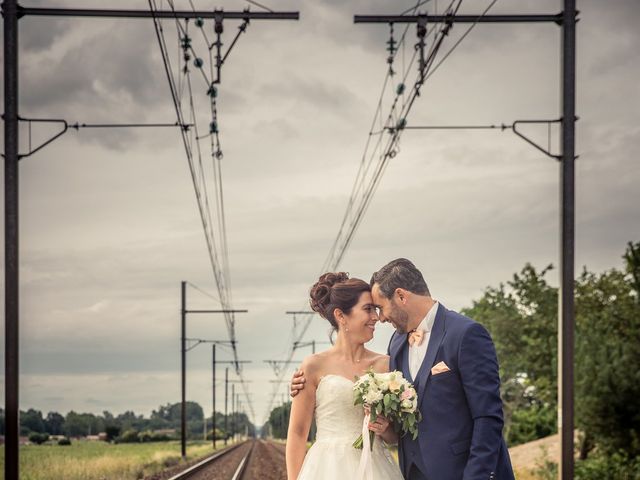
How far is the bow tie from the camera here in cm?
703

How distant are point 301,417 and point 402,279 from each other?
1873mm

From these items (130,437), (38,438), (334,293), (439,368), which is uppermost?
(334,293)

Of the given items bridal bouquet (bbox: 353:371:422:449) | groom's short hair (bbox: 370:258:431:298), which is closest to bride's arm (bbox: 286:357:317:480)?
bridal bouquet (bbox: 353:371:422:449)

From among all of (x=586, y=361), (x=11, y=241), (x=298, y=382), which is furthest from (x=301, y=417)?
(x=586, y=361)

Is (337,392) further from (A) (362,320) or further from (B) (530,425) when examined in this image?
(B) (530,425)

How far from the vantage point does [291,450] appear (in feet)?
27.4

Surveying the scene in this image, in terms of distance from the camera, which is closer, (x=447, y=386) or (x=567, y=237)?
(x=447, y=386)

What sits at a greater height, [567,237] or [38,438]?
[567,237]

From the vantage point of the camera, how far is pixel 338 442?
8359 millimetres

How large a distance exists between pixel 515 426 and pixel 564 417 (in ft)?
160

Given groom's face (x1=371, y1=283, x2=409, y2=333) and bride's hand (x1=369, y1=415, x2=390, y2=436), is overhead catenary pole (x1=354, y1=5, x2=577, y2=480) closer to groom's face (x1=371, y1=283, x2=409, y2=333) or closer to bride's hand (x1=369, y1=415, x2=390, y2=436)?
bride's hand (x1=369, y1=415, x2=390, y2=436)

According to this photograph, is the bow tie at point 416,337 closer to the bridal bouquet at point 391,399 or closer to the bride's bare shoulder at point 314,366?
the bridal bouquet at point 391,399

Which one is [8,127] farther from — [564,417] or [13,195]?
[564,417]

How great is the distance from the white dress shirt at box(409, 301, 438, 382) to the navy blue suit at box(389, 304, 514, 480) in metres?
0.04
